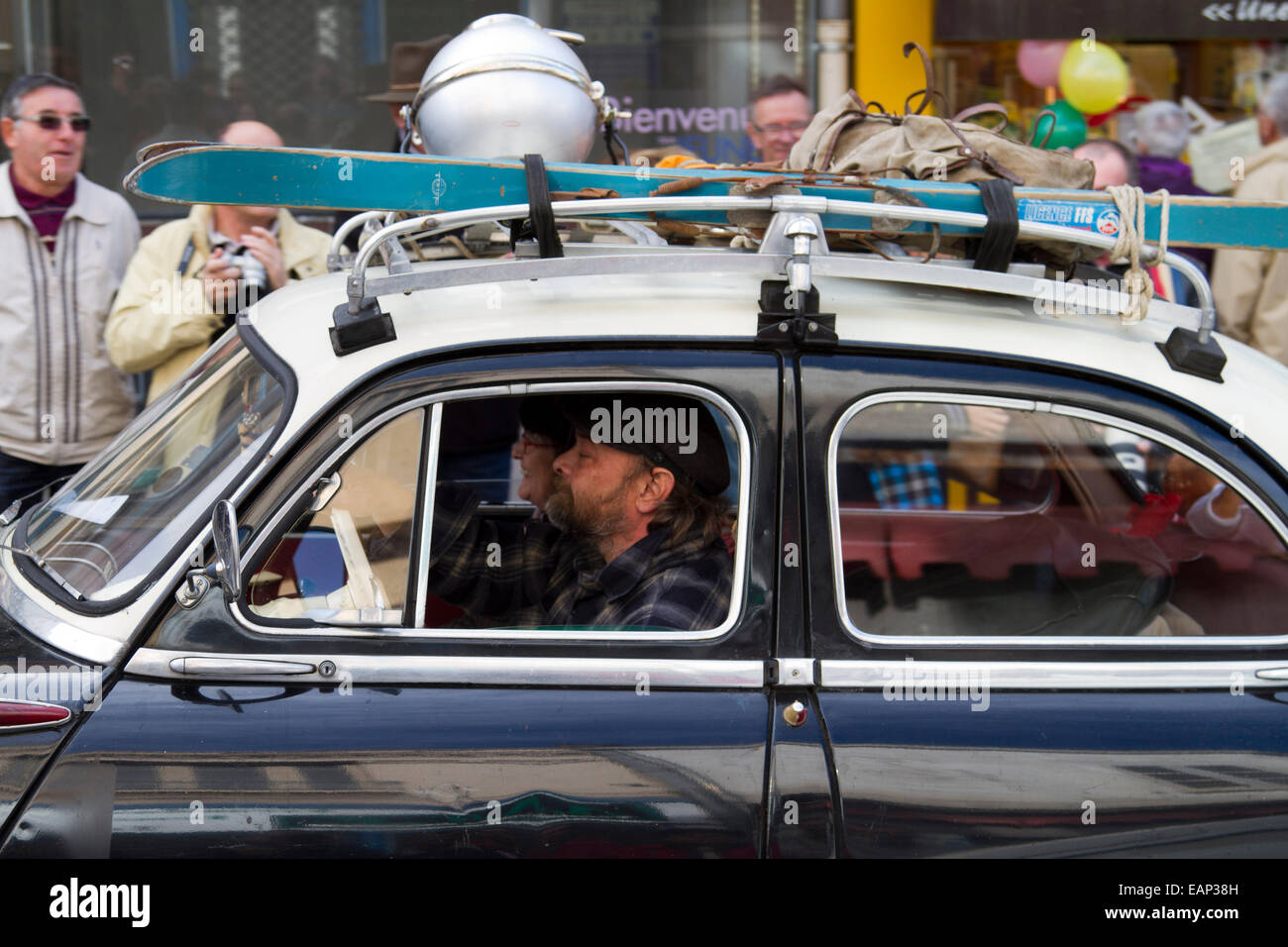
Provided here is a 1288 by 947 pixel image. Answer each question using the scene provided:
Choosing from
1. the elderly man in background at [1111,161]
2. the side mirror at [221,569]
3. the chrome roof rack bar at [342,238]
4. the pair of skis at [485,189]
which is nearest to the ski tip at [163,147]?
the pair of skis at [485,189]

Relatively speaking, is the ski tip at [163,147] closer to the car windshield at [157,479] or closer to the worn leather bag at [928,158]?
the car windshield at [157,479]

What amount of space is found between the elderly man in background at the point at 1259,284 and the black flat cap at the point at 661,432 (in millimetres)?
3521

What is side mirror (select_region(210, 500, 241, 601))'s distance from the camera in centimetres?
213

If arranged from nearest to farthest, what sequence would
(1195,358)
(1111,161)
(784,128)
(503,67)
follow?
(1195,358) < (503,67) < (1111,161) < (784,128)

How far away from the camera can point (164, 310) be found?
432 centimetres

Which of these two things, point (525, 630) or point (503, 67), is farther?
point (503, 67)

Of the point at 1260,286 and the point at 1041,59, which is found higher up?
the point at 1041,59

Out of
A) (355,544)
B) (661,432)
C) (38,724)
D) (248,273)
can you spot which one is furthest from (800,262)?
(248,273)

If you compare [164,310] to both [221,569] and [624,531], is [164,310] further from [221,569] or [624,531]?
[221,569]

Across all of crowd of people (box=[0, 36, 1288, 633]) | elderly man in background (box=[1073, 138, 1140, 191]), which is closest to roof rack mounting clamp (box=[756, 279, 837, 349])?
crowd of people (box=[0, 36, 1288, 633])

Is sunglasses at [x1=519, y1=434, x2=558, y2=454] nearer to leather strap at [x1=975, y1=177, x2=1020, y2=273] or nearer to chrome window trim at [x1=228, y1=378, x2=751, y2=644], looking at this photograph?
chrome window trim at [x1=228, y1=378, x2=751, y2=644]

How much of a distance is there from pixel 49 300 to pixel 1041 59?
5.41 metres
